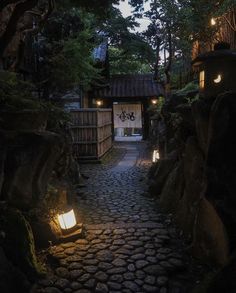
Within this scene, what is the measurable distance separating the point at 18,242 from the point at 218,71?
556 centimetres

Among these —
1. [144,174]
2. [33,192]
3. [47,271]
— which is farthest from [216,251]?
[144,174]

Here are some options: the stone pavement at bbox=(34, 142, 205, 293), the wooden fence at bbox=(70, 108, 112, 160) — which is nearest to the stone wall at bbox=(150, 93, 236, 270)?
the stone pavement at bbox=(34, 142, 205, 293)

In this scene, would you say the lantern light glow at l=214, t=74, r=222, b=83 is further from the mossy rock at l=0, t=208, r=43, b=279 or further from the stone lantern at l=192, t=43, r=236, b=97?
the mossy rock at l=0, t=208, r=43, b=279

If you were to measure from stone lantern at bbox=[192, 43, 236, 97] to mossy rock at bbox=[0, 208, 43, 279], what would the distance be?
4.86 m

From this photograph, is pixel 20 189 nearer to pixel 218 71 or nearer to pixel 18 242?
pixel 18 242

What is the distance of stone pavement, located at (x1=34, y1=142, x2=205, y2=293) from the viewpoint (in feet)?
19.8

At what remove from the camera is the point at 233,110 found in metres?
6.14

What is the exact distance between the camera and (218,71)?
7.44 m

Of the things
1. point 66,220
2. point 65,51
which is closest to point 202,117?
point 66,220

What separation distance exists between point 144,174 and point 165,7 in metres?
Result: 9.81

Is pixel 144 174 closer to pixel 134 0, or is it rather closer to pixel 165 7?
pixel 165 7

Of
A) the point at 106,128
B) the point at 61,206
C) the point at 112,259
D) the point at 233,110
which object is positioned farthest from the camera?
the point at 106,128

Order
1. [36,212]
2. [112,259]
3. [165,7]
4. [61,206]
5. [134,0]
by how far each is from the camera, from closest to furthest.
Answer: [112,259] → [36,212] → [61,206] → [165,7] → [134,0]

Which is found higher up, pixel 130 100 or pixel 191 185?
pixel 130 100
